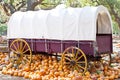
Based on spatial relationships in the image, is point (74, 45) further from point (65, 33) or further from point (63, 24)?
point (63, 24)

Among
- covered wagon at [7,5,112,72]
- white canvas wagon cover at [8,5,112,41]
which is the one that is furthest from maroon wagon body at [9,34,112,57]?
white canvas wagon cover at [8,5,112,41]

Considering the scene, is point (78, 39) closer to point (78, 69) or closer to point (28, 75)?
point (78, 69)

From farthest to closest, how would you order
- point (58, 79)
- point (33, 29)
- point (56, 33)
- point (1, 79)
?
point (33, 29)
point (56, 33)
point (1, 79)
point (58, 79)

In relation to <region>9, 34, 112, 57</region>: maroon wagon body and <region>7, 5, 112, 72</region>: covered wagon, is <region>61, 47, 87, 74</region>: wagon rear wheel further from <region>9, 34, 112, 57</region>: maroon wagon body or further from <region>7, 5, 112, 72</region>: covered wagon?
<region>9, 34, 112, 57</region>: maroon wagon body

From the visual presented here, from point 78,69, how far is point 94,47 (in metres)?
0.92

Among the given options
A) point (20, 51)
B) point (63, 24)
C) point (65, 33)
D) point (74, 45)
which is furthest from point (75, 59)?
point (20, 51)

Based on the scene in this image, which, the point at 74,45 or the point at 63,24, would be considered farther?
the point at 63,24

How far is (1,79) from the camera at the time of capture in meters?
10.4

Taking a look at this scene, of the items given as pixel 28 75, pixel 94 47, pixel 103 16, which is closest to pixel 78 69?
pixel 94 47

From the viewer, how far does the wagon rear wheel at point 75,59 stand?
1076cm

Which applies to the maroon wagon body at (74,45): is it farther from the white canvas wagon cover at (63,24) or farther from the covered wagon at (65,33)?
the white canvas wagon cover at (63,24)

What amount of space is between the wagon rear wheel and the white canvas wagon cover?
431mm

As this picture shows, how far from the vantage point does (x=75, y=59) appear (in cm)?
1088

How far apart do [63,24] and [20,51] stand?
2420 millimetres
